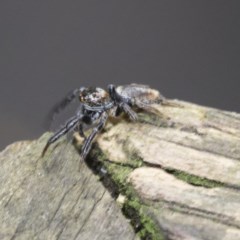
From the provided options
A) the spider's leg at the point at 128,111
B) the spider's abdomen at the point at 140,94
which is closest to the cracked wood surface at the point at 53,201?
the spider's leg at the point at 128,111

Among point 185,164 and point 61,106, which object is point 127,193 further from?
point 61,106

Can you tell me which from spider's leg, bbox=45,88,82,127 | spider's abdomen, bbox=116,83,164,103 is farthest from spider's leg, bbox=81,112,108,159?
spider's leg, bbox=45,88,82,127

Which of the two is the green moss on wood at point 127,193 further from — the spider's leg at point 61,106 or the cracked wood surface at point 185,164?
the spider's leg at point 61,106

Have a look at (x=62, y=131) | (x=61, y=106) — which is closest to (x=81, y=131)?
(x=62, y=131)

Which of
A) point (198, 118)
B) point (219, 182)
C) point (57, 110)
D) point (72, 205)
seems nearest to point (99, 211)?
point (72, 205)

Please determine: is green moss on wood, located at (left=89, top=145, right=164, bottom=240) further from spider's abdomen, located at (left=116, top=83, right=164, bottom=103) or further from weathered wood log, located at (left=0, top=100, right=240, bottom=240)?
spider's abdomen, located at (left=116, top=83, right=164, bottom=103)

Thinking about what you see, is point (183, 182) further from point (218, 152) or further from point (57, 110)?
point (57, 110)
